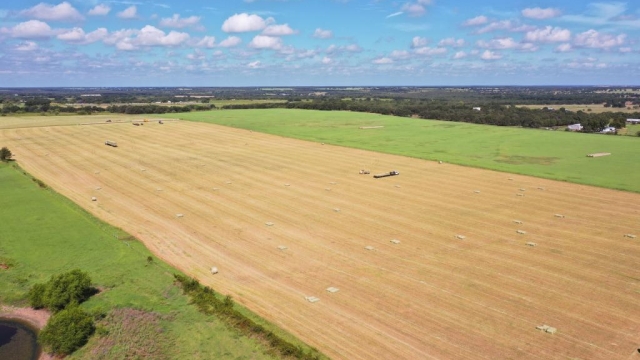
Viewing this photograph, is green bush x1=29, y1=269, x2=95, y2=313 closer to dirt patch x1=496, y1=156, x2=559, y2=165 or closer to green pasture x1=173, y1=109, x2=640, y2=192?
green pasture x1=173, y1=109, x2=640, y2=192

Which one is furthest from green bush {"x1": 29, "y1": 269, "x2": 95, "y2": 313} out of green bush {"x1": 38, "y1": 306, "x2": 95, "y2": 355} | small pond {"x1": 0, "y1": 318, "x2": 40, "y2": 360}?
green bush {"x1": 38, "y1": 306, "x2": 95, "y2": 355}

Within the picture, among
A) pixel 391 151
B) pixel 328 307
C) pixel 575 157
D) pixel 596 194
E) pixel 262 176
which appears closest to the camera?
pixel 328 307

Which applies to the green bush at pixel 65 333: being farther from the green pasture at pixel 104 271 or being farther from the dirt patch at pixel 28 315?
the dirt patch at pixel 28 315

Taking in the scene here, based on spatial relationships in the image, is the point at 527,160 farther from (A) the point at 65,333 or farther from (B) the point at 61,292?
(A) the point at 65,333

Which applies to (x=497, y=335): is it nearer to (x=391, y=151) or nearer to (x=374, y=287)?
(x=374, y=287)

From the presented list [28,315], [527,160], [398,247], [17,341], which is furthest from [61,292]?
[527,160]

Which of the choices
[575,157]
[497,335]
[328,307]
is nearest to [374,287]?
[328,307]
